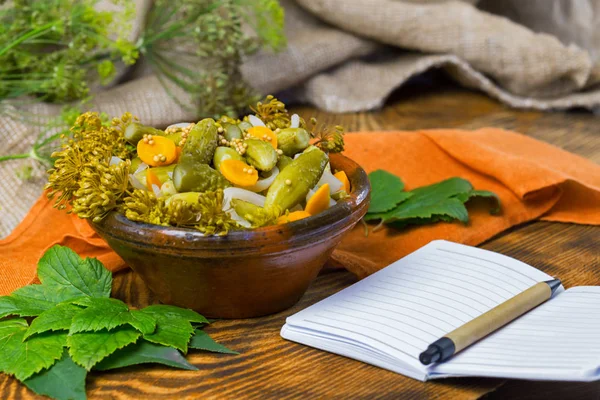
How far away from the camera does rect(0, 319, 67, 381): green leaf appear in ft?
3.01

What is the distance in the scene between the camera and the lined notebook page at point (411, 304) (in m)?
0.97

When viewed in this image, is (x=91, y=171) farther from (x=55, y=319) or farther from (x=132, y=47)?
(x=132, y=47)

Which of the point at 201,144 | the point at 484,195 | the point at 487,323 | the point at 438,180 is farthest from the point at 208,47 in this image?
the point at 487,323

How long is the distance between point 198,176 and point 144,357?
0.22 meters

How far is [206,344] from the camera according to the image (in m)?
1.00

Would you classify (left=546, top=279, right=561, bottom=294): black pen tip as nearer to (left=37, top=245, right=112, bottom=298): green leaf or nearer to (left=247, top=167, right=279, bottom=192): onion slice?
(left=247, top=167, right=279, bottom=192): onion slice

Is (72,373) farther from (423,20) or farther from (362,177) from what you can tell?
(423,20)

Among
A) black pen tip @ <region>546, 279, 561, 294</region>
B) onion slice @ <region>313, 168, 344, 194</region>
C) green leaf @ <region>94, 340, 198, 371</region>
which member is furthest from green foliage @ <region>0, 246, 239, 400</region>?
black pen tip @ <region>546, 279, 561, 294</region>

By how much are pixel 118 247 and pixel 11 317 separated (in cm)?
18

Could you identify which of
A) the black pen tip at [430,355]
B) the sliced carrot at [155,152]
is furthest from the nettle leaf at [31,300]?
the black pen tip at [430,355]

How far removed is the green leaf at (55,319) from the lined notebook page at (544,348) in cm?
43

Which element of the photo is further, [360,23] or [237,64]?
[360,23]

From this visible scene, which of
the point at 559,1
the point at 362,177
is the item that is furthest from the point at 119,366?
the point at 559,1

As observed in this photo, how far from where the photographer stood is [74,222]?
4.33ft
